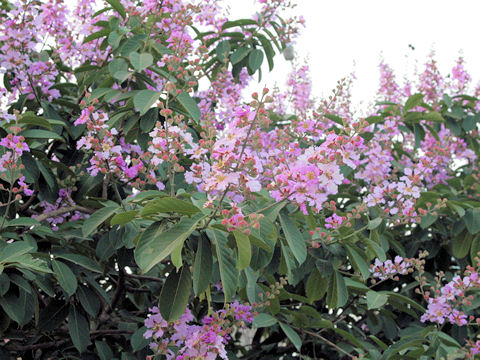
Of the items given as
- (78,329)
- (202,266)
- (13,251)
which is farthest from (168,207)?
(78,329)

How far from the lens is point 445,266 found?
2.69 meters

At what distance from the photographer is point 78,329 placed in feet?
5.70

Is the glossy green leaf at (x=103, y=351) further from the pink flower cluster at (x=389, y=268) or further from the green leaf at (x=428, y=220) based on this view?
the green leaf at (x=428, y=220)

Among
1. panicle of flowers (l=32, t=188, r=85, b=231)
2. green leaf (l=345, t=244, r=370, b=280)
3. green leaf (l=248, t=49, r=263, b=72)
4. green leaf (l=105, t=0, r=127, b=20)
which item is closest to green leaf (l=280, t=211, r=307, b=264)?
green leaf (l=345, t=244, r=370, b=280)

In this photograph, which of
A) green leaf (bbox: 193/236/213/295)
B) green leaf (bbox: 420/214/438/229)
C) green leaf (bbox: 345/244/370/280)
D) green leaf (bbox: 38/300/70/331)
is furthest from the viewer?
green leaf (bbox: 420/214/438/229)

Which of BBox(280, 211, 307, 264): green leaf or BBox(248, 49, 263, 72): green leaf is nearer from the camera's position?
BBox(280, 211, 307, 264): green leaf

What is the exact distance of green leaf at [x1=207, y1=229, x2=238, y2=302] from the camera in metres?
1.06

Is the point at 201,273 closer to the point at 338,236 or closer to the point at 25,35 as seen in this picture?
the point at 338,236

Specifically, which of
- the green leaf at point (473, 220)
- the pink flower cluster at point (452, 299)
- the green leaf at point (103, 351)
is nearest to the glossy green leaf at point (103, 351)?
the green leaf at point (103, 351)

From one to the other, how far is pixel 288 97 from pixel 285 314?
127 cm

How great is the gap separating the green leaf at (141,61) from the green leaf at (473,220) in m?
1.35

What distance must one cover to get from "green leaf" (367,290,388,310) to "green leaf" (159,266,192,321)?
0.72m

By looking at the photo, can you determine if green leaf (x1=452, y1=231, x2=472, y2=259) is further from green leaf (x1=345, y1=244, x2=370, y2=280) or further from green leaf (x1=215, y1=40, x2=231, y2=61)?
green leaf (x1=215, y1=40, x2=231, y2=61)

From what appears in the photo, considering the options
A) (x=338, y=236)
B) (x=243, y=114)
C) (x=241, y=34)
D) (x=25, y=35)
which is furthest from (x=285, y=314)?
(x=25, y=35)
